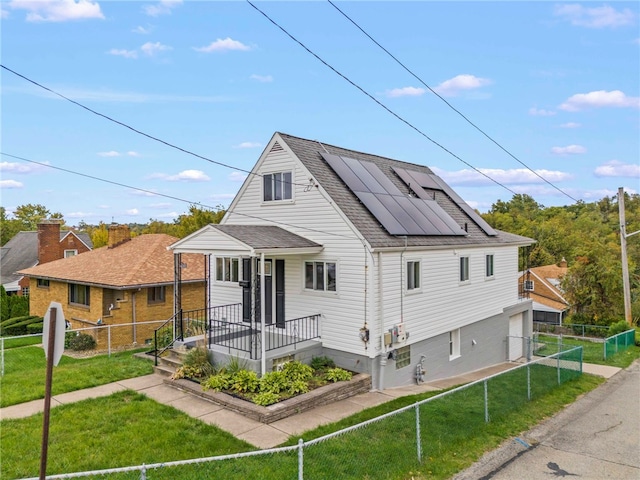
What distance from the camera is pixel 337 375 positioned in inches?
421

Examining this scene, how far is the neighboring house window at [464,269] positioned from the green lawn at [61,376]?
10.6 metres

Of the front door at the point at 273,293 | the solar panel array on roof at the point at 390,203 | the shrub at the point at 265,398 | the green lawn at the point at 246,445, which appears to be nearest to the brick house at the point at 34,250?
the front door at the point at 273,293

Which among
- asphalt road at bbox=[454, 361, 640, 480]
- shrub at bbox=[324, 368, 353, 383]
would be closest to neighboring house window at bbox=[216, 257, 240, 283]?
shrub at bbox=[324, 368, 353, 383]

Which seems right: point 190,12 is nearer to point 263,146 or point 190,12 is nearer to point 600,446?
point 263,146

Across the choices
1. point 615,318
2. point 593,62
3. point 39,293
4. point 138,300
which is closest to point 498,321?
point 593,62

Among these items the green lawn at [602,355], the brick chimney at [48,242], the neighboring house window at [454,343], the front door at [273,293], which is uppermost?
the brick chimney at [48,242]

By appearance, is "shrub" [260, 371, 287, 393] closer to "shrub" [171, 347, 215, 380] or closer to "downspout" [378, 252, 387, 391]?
"shrub" [171, 347, 215, 380]

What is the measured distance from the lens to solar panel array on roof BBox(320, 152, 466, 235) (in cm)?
1262

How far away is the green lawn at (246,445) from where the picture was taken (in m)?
6.48

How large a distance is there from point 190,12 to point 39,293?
20083 mm

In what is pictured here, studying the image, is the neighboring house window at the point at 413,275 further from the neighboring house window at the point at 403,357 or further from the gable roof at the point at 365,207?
the neighboring house window at the point at 403,357

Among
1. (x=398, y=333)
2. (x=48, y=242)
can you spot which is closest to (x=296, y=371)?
(x=398, y=333)

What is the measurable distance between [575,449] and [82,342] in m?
16.6

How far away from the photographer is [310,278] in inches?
487
